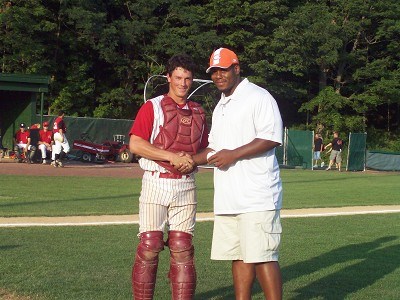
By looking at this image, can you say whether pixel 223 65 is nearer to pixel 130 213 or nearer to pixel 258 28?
pixel 130 213

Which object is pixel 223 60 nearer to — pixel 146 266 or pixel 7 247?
pixel 146 266

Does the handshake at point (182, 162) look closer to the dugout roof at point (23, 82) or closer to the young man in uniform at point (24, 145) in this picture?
the young man in uniform at point (24, 145)

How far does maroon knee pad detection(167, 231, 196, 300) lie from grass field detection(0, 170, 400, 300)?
95 cm

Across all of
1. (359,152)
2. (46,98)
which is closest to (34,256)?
(359,152)

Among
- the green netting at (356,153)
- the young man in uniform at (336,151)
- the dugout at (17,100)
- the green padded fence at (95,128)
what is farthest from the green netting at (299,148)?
the dugout at (17,100)

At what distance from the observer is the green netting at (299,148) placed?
40.4 metres

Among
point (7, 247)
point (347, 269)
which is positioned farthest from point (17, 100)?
point (347, 269)

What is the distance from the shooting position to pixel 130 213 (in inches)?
567

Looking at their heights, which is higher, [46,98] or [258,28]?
[258,28]

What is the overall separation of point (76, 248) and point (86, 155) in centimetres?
2635

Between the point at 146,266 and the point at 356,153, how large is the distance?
35678 millimetres

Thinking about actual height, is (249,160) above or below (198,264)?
above

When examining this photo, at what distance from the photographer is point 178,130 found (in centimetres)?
626

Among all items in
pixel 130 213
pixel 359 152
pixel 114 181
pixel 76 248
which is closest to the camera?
pixel 76 248
